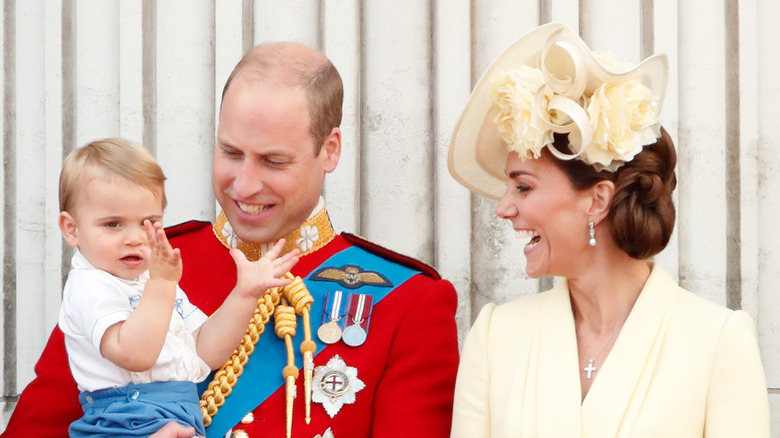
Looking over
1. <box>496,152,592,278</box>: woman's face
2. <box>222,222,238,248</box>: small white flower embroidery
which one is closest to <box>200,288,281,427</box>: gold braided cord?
<box>222,222,238,248</box>: small white flower embroidery

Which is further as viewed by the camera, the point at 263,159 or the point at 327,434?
the point at 263,159

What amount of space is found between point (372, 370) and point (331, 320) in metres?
0.16

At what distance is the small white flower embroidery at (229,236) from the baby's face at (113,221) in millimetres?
429

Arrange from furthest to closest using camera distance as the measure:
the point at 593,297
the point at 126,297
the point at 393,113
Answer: the point at 393,113
the point at 593,297
the point at 126,297

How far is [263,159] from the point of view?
2.81 metres

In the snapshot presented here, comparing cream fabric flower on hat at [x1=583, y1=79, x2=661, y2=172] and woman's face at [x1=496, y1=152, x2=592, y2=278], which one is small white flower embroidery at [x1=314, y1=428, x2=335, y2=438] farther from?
cream fabric flower on hat at [x1=583, y1=79, x2=661, y2=172]

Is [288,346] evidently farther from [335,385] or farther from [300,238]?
[300,238]

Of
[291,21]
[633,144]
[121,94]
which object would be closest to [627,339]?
[633,144]

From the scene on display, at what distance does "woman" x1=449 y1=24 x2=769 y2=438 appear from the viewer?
8.07 feet

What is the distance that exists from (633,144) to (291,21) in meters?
1.41

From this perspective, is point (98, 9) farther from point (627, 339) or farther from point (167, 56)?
point (627, 339)

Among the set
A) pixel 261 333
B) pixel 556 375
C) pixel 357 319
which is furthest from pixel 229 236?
pixel 556 375

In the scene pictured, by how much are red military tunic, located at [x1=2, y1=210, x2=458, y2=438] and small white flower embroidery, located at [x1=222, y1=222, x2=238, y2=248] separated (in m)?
0.04

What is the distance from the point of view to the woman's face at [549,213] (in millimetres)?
2613
